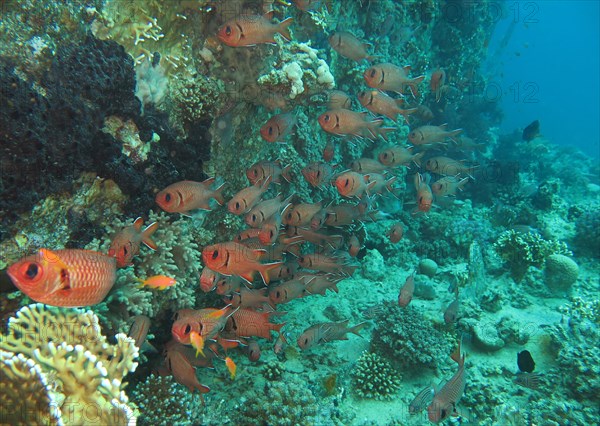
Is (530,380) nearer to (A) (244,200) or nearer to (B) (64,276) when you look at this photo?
(A) (244,200)

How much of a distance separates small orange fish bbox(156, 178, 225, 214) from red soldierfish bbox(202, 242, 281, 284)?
0.68 meters

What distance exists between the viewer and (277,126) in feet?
17.3

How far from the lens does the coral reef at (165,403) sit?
3771mm

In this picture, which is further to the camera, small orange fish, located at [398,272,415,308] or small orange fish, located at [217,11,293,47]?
small orange fish, located at [398,272,415,308]

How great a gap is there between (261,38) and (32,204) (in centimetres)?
318

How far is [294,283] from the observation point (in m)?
5.25

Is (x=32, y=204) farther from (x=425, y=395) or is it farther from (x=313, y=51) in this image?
(x=425, y=395)

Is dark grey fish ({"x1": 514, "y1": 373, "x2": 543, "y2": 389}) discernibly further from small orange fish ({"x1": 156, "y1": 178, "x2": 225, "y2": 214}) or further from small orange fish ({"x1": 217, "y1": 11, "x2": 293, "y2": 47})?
small orange fish ({"x1": 217, "y1": 11, "x2": 293, "y2": 47})

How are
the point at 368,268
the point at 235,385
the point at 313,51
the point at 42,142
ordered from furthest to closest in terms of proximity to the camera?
the point at 368,268
the point at 313,51
the point at 235,385
the point at 42,142

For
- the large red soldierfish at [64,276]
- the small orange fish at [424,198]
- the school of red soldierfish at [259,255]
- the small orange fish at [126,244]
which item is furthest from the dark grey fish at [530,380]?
the large red soldierfish at [64,276]

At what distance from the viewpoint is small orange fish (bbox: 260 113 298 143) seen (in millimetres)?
5246

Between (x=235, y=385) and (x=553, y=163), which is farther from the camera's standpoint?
(x=553, y=163)

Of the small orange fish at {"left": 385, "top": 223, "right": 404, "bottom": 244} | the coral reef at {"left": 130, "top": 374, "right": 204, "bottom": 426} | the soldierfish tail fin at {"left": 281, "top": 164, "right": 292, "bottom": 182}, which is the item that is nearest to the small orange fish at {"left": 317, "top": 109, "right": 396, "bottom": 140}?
the soldierfish tail fin at {"left": 281, "top": 164, "right": 292, "bottom": 182}

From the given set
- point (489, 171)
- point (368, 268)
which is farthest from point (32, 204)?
point (489, 171)
